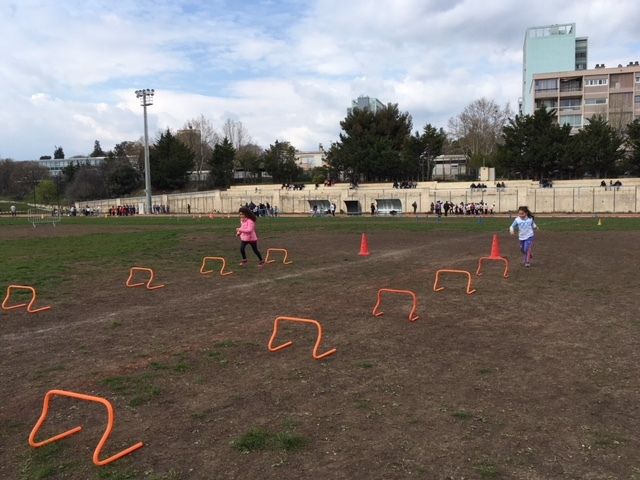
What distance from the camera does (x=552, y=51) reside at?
8638 cm

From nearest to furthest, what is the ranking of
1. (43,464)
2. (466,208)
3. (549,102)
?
(43,464) < (466,208) < (549,102)

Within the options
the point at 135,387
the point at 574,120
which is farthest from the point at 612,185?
the point at 135,387

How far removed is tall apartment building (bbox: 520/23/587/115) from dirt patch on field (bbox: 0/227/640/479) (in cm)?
8457

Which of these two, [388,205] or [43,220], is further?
[388,205]

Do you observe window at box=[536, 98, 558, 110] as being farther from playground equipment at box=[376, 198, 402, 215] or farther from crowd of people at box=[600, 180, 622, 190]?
playground equipment at box=[376, 198, 402, 215]

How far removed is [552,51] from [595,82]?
13.1 meters

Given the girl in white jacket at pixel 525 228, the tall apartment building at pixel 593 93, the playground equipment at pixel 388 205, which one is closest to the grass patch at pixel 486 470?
the girl in white jacket at pixel 525 228

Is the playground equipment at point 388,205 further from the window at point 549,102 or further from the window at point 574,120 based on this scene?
the window at point 574,120

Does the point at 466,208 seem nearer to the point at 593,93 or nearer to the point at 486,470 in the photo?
the point at 593,93

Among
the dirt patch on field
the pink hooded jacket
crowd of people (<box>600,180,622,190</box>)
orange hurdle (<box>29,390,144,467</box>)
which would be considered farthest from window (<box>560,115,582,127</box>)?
orange hurdle (<box>29,390,144,467</box>)

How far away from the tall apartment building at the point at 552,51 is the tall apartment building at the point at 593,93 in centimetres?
571

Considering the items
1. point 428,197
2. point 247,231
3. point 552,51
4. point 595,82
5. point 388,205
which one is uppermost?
point 552,51

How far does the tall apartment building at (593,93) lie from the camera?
75.1 m

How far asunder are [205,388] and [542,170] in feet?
206
